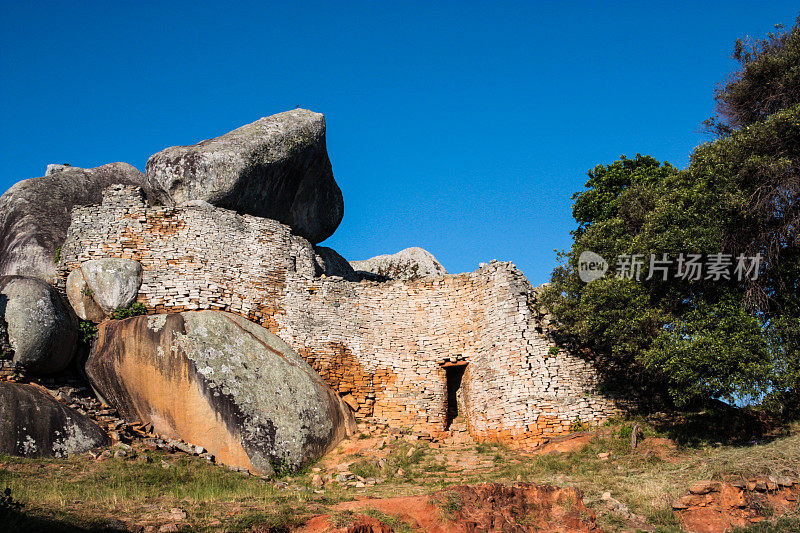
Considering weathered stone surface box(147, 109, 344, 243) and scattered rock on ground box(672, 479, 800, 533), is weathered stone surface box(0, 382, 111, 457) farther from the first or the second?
scattered rock on ground box(672, 479, 800, 533)

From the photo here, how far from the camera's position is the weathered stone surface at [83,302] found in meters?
21.2

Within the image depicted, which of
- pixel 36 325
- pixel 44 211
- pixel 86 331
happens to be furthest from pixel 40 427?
pixel 44 211

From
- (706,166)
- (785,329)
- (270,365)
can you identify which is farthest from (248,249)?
(785,329)

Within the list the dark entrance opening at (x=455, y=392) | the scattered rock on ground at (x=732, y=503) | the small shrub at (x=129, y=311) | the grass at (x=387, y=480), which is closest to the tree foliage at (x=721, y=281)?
the grass at (x=387, y=480)

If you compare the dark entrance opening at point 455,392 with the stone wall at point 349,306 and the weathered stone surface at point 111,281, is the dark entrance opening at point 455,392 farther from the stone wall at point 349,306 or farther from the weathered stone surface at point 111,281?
the weathered stone surface at point 111,281

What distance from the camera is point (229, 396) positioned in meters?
18.6

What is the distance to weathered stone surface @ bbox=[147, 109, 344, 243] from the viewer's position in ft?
80.0

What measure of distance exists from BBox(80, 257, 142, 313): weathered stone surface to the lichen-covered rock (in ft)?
2.96

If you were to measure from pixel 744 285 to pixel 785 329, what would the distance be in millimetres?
1706

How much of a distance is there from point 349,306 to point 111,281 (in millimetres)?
8364

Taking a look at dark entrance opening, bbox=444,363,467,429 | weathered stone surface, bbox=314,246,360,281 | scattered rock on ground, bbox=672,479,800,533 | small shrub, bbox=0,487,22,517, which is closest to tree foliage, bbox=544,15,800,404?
scattered rock on ground, bbox=672,479,800,533

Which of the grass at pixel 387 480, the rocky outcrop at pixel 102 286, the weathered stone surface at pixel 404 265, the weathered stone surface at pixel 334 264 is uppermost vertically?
the weathered stone surface at pixel 404 265

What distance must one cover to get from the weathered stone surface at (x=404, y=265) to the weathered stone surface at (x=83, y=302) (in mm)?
15671

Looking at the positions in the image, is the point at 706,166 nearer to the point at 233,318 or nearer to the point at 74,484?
the point at 233,318
